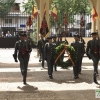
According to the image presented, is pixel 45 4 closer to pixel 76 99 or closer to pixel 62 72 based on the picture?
pixel 62 72

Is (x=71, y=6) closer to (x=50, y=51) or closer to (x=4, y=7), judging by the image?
(x=4, y=7)

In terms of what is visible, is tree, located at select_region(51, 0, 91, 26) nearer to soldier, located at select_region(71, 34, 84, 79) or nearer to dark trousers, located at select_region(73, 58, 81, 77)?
soldier, located at select_region(71, 34, 84, 79)

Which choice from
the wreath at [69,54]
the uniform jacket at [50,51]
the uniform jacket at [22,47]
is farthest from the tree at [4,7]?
the uniform jacket at [22,47]

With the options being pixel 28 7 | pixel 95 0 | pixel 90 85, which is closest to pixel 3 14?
pixel 28 7

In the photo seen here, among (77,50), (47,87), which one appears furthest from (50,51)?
(47,87)

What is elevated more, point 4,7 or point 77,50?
point 4,7

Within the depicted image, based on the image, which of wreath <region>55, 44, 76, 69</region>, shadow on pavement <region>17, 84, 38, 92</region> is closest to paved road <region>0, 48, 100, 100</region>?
shadow on pavement <region>17, 84, 38, 92</region>

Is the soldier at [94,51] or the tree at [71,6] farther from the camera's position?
the tree at [71,6]

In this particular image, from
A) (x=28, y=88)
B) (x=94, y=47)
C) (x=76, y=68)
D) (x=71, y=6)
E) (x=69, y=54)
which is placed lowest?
(x=28, y=88)

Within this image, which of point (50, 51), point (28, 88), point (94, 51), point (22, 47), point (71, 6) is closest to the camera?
point (28, 88)

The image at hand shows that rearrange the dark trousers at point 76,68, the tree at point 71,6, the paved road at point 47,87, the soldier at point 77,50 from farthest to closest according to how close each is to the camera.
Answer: the tree at point 71,6 → the soldier at point 77,50 → the dark trousers at point 76,68 → the paved road at point 47,87

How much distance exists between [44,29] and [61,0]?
1606 centimetres

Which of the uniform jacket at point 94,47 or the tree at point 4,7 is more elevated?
the tree at point 4,7

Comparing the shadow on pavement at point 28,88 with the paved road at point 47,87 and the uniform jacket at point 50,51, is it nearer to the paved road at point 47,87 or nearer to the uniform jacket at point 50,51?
the paved road at point 47,87
